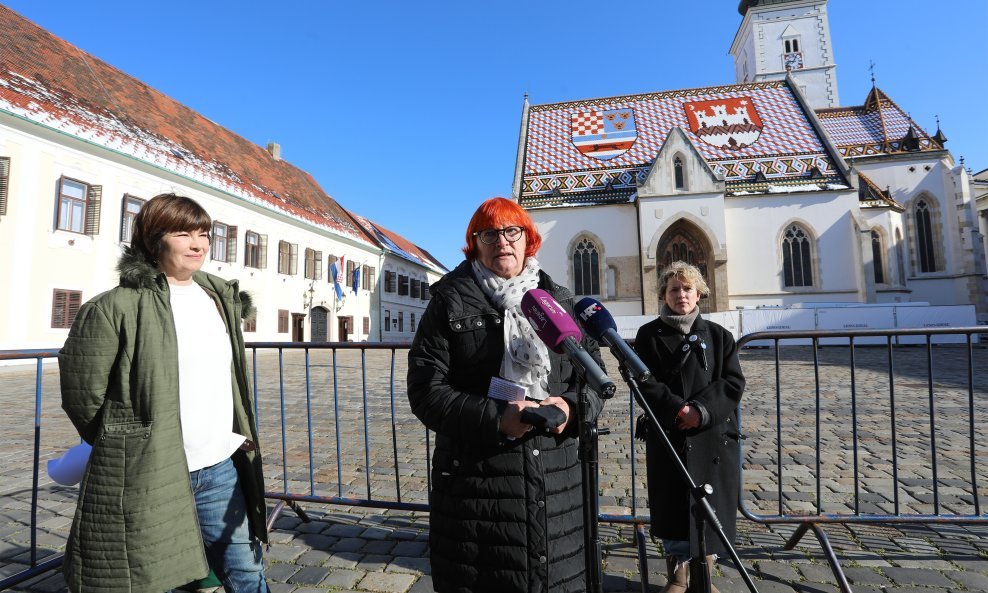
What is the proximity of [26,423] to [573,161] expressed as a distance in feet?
83.4

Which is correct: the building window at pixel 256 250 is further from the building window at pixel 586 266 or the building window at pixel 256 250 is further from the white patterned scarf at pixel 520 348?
the white patterned scarf at pixel 520 348

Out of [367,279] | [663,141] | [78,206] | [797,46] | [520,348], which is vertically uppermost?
[797,46]

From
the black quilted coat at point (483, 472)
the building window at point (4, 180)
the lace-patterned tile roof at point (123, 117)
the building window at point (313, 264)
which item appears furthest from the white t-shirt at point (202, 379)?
the building window at point (313, 264)

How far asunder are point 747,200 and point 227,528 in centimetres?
2766

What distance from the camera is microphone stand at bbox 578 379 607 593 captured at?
1.35m

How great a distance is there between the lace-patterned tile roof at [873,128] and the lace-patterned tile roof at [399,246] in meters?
30.9

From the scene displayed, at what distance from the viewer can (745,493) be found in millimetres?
4051

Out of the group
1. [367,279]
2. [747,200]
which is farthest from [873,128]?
[367,279]

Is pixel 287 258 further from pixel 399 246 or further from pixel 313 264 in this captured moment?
pixel 399 246

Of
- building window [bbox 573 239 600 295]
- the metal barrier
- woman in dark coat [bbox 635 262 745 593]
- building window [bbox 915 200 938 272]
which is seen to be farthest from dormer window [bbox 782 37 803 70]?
woman in dark coat [bbox 635 262 745 593]

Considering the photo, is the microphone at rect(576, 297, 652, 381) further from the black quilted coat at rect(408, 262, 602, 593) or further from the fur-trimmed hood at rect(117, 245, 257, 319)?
the fur-trimmed hood at rect(117, 245, 257, 319)

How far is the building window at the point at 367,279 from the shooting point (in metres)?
32.3

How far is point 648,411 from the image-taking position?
1.33 metres

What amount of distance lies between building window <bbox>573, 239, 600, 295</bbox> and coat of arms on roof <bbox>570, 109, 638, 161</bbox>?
5535mm
